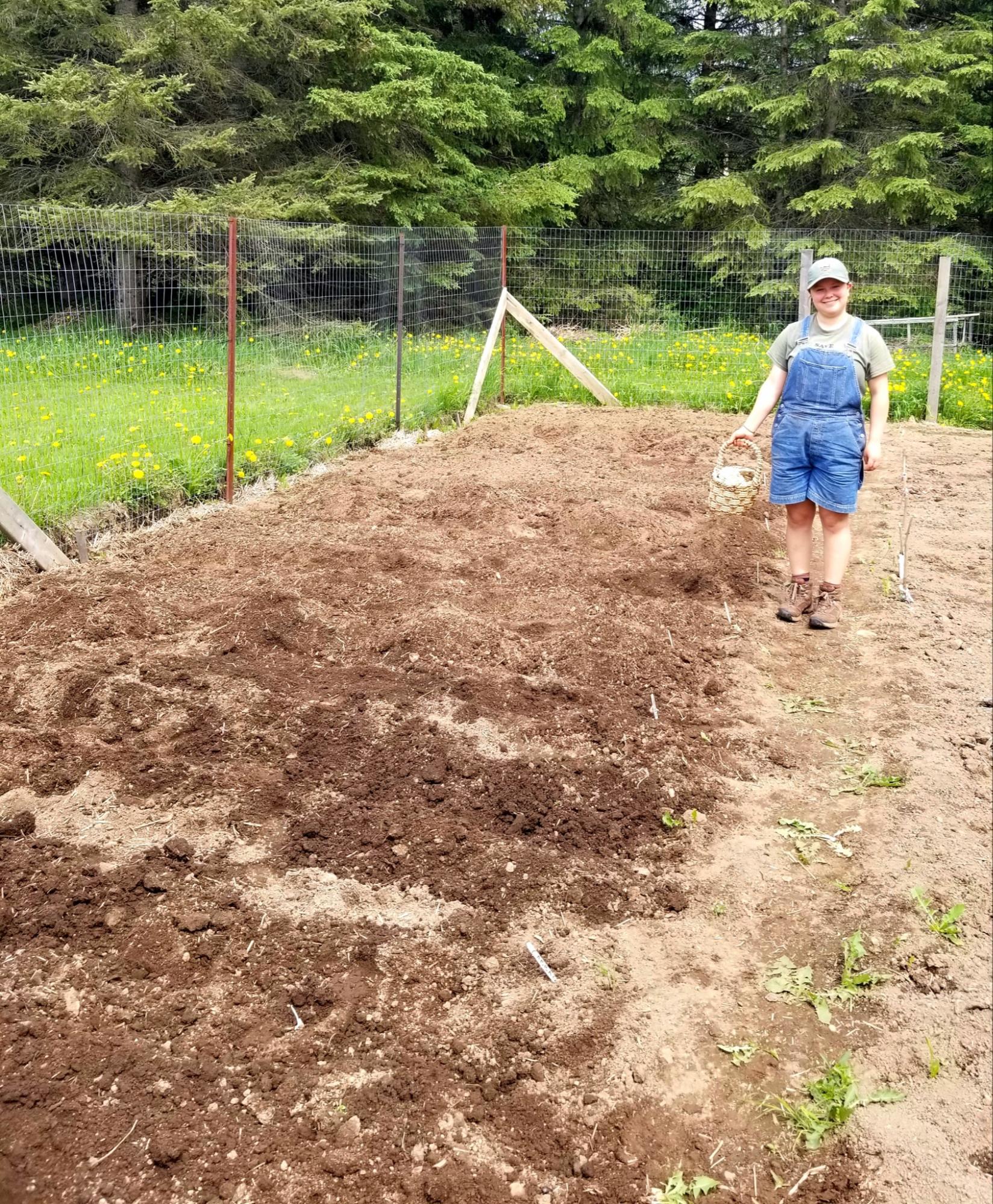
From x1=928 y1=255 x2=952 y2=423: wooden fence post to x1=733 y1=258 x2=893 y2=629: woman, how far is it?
18.3 ft

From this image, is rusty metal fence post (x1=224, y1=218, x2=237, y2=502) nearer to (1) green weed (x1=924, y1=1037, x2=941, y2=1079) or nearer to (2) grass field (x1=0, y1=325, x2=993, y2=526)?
(2) grass field (x1=0, y1=325, x2=993, y2=526)

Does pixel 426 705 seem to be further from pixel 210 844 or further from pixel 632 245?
pixel 632 245

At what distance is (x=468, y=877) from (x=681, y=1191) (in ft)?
3.66

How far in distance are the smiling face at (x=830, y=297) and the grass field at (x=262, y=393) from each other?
12.7ft

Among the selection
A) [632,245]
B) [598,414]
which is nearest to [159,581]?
[598,414]

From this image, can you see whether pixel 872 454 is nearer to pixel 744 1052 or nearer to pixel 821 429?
pixel 821 429

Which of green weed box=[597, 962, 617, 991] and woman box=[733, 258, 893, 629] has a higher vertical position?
woman box=[733, 258, 893, 629]

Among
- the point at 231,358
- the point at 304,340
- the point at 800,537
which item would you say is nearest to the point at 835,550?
the point at 800,537

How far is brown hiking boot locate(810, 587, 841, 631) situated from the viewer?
4891 millimetres

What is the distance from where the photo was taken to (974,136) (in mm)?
15570

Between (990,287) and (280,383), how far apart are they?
40.9ft

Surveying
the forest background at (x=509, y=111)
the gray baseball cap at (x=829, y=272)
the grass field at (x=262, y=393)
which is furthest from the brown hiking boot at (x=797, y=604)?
the forest background at (x=509, y=111)

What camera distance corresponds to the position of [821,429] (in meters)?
4.66

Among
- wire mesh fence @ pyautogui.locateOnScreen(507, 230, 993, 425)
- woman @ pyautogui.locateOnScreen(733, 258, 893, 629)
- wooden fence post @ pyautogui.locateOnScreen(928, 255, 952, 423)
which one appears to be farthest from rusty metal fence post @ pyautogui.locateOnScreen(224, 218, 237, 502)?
wooden fence post @ pyautogui.locateOnScreen(928, 255, 952, 423)
